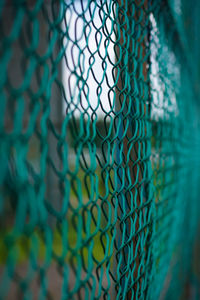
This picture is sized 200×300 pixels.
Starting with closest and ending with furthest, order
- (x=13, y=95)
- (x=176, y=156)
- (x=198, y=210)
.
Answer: (x=13, y=95) < (x=176, y=156) < (x=198, y=210)

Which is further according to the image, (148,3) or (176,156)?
(176,156)

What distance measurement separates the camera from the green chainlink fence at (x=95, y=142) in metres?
0.25

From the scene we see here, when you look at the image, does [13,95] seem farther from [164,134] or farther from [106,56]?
[164,134]

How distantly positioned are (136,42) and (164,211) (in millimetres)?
544

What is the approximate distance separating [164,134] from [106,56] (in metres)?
0.51

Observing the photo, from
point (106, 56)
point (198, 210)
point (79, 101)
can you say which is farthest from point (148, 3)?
point (198, 210)

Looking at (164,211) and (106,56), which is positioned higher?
(106,56)

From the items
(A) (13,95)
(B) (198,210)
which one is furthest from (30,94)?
(B) (198,210)

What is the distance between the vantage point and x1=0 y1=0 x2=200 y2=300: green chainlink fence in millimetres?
250

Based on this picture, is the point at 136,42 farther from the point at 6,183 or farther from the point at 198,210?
the point at 198,210

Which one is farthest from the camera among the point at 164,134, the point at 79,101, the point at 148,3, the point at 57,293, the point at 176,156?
the point at 57,293


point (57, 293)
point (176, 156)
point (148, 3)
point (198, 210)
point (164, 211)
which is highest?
point (148, 3)

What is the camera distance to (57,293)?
Result: 104 inches

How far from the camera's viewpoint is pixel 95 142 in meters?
0.47
